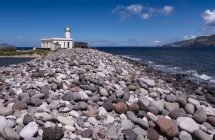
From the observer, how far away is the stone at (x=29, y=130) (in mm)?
6234

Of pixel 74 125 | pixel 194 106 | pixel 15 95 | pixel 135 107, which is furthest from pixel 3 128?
pixel 194 106

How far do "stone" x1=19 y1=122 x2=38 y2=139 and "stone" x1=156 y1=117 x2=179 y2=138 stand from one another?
2772 millimetres

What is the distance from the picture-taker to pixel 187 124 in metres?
7.55

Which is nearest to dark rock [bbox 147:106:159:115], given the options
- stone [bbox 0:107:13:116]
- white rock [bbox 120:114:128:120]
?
white rock [bbox 120:114:128:120]

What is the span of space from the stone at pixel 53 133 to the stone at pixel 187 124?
2882mm

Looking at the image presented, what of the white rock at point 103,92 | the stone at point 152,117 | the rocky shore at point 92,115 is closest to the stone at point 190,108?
the rocky shore at point 92,115

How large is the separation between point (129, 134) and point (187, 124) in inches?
64.7

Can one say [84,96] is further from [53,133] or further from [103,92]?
[53,133]

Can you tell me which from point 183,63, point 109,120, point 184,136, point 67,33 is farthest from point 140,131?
point 67,33

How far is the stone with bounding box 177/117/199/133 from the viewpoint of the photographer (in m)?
7.41

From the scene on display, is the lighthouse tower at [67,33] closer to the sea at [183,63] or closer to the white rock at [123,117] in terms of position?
the sea at [183,63]

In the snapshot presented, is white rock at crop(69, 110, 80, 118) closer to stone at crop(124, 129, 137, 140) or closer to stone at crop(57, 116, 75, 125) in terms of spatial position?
stone at crop(57, 116, 75, 125)

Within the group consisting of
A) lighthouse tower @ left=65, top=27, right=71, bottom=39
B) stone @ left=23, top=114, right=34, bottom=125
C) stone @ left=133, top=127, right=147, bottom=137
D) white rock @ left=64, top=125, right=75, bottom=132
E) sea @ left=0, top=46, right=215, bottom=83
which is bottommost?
sea @ left=0, top=46, right=215, bottom=83

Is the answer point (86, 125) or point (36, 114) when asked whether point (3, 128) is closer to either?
point (36, 114)
